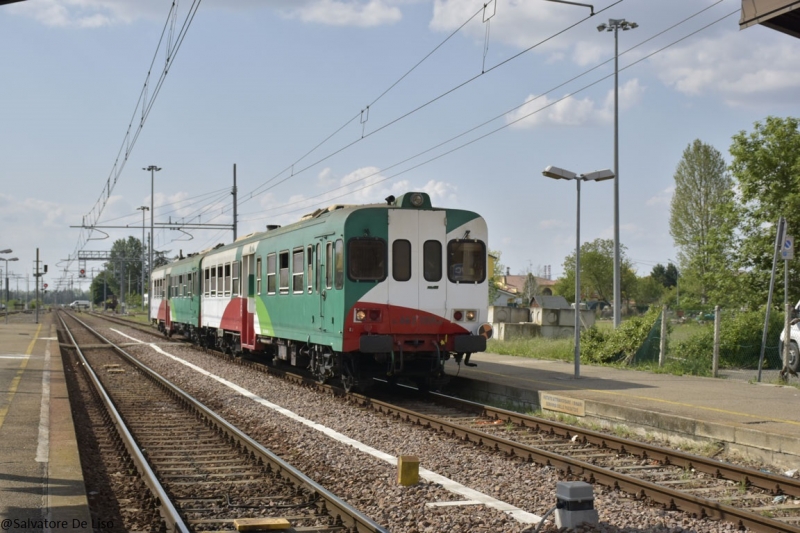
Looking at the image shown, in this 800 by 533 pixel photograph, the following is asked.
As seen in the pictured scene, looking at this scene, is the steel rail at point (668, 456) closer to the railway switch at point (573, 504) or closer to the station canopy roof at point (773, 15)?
the railway switch at point (573, 504)

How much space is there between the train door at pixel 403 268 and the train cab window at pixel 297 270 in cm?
263

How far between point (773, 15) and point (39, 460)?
8.79 metres

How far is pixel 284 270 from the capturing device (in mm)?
18250

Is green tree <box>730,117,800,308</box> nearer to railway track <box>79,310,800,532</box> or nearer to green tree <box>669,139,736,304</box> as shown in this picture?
railway track <box>79,310,800,532</box>

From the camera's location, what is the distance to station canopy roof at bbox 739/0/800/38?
9289mm

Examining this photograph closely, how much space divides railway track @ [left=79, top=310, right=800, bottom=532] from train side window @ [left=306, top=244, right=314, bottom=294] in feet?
11.4

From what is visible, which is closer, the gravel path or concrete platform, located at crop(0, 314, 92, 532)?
concrete platform, located at crop(0, 314, 92, 532)

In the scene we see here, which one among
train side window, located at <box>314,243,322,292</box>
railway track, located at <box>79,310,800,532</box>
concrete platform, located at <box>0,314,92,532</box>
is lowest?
railway track, located at <box>79,310,800,532</box>

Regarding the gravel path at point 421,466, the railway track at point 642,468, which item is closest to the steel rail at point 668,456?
the railway track at point 642,468

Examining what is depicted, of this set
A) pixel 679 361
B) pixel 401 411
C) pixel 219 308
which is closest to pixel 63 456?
pixel 401 411

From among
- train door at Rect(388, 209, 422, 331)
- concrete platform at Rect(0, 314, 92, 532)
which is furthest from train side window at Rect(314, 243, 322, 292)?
concrete platform at Rect(0, 314, 92, 532)

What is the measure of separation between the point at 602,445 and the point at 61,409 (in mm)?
7729

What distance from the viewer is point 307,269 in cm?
1647

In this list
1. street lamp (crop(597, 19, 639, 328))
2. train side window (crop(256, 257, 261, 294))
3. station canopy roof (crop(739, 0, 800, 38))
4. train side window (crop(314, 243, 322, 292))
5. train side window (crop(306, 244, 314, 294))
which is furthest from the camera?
street lamp (crop(597, 19, 639, 328))
